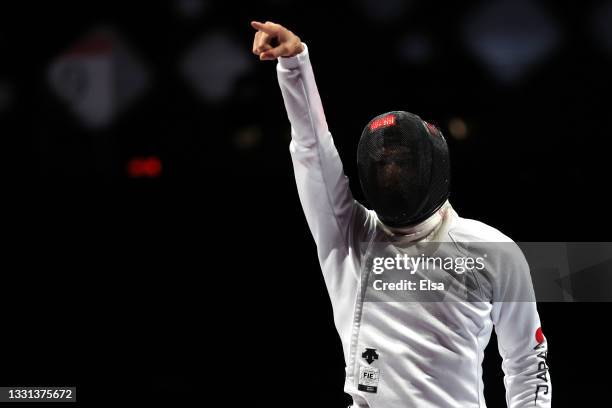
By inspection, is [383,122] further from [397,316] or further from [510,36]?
[510,36]

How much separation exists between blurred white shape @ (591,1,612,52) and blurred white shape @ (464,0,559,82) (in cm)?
20

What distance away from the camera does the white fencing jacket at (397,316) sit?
5.22 feet

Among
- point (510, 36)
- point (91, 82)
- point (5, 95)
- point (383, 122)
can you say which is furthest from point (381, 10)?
point (383, 122)

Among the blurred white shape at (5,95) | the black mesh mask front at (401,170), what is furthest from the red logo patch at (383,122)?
the blurred white shape at (5,95)

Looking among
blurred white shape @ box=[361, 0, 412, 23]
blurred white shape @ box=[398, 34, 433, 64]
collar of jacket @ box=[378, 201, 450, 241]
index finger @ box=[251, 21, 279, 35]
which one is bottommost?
collar of jacket @ box=[378, 201, 450, 241]

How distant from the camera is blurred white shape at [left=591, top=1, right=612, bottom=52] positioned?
12.0 ft

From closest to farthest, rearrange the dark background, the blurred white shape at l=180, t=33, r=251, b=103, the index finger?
1. the index finger
2. the dark background
3. the blurred white shape at l=180, t=33, r=251, b=103

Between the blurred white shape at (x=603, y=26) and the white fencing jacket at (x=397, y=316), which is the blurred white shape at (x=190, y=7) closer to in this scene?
the blurred white shape at (x=603, y=26)

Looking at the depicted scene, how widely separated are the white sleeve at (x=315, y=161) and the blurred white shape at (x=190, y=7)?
8.23ft

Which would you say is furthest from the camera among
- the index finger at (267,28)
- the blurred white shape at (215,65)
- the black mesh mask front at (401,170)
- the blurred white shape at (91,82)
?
the blurred white shape at (91,82)

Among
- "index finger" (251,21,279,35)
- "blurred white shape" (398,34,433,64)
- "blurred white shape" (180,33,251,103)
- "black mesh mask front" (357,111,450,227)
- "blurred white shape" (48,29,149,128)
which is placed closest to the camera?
"index finger" (251,21,279,35)

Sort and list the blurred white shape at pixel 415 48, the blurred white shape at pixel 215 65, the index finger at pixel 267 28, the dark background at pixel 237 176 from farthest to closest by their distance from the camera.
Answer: the blurred white shape at pixel 215 65, the blurred white shape at pixel 415 48, the dark background at pixel 237 176, the index finger at pixel 267 28

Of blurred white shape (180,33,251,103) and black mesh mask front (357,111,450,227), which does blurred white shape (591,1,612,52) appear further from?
black mesh mask front (357,111,450,227)

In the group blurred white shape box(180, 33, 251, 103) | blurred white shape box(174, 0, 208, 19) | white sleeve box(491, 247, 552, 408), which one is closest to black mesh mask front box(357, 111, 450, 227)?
white sleeve box(491, 247, 552, 408)
